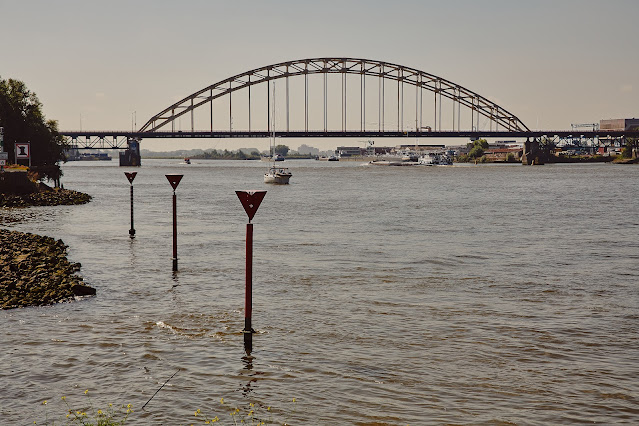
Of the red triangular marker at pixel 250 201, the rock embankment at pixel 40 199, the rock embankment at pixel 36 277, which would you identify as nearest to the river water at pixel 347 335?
the rock embankment at pixel 36 277

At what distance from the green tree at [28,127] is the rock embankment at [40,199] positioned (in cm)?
1223

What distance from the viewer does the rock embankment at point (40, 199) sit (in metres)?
65.2

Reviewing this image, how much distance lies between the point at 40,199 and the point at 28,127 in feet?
71.5

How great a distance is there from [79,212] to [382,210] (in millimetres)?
25474

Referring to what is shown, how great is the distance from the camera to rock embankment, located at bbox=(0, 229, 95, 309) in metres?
21.2

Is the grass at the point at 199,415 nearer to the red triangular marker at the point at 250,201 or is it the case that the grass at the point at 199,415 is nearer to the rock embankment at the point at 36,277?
the red triangular marker at the point at 250,201

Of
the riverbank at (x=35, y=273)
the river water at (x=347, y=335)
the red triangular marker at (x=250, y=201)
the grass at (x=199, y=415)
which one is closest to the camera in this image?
the grass at (x=199, y=415)

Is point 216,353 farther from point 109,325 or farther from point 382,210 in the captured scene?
point 382,210

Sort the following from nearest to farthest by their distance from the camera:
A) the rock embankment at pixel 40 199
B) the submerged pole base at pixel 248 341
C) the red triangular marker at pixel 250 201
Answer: the submerged pole base at pixel 248 341 → the red triangular marker at pixel 250 201 → the rock embankment at pixel 40 199

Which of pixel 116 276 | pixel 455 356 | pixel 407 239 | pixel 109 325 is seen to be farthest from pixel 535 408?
pixel 407 239

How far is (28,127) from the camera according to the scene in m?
86.5

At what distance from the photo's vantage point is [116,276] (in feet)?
87.8

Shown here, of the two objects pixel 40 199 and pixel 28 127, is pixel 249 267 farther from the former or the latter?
pixel 28 127

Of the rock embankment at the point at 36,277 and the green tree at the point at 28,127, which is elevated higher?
the green tree at the point at 28,127
